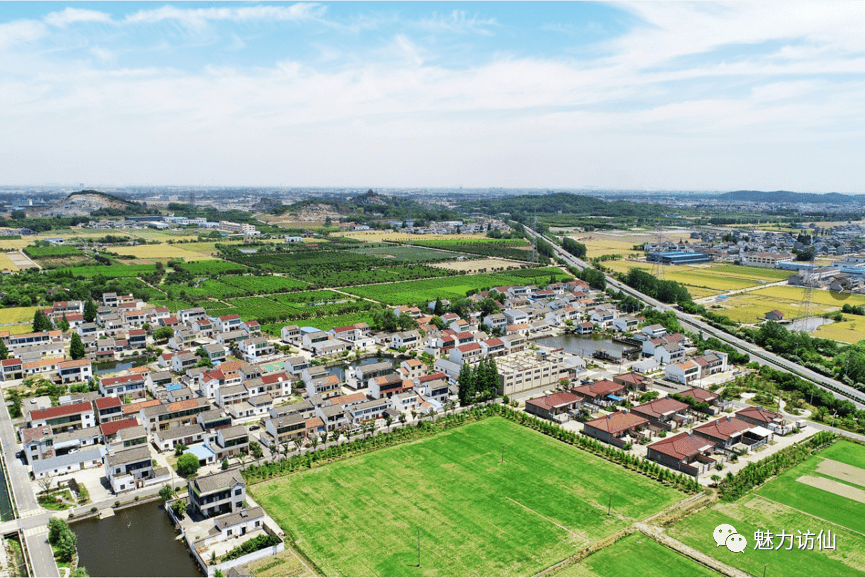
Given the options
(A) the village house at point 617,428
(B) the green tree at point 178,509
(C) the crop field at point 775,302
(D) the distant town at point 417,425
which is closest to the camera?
(D) the distant town at point 417,425

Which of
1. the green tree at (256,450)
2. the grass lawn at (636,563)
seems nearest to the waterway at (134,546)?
the green tree at (256,450)

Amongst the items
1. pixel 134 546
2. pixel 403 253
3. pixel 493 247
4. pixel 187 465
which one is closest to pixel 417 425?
pixel 187 465

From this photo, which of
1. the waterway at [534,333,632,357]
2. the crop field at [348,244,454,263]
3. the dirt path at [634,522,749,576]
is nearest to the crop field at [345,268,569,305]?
the waterway at [534,333,632,357]

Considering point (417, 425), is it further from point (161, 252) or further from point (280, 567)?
point (161, 252)

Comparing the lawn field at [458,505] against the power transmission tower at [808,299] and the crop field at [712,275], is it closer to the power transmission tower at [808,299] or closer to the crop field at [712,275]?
the power transmission tower at [808,299]

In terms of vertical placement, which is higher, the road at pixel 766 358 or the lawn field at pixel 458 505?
the road at pixel 766 358
